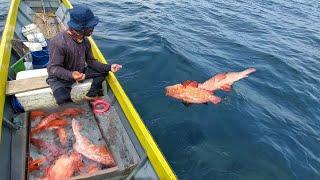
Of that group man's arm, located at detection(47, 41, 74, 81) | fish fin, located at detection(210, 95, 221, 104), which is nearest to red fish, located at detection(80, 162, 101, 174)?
man's arm, located at detection(47, 41, 74, 81)

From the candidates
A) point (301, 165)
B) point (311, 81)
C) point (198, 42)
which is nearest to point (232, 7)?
point (198, 42)

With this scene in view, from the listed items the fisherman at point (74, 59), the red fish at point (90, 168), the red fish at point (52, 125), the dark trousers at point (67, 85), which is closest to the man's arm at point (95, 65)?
the fisherman at point (74, 59)

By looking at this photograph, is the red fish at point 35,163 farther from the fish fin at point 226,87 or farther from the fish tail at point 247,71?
the fish tail at point 247,71

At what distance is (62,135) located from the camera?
6.76 meters

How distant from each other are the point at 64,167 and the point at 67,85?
199cm

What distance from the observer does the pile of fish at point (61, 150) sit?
19.3 ft

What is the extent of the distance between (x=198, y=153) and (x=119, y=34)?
8.12 metres

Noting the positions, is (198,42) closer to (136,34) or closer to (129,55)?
(136,34)

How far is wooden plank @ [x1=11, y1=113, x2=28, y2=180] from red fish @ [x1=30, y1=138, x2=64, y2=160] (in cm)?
17

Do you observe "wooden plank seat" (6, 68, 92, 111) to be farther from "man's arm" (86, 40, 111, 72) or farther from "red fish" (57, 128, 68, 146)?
"red fish" (57, 128, 68, 146)

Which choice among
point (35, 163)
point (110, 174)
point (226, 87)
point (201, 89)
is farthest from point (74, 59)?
point (226, 87)

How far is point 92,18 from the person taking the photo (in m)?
6.51

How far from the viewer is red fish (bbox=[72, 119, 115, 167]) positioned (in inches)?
243

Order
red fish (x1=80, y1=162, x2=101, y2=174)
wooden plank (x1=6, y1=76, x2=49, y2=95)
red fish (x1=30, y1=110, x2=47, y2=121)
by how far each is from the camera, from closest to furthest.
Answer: red fish (x1=80, y1=162, x2=101, y2=174), wooden plank (x1=6, y1=76, x2=49, y2=95), red fish (x1=30, y1=110, x2=47, y2=121)
